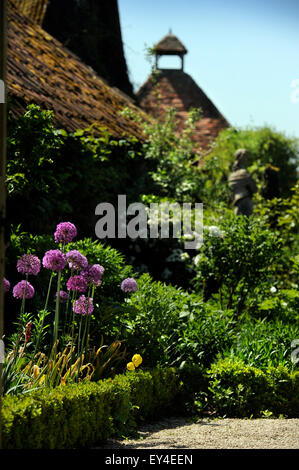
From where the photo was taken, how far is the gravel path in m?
5.05

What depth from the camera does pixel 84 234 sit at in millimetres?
10531

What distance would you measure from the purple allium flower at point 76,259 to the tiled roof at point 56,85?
13.4 feet

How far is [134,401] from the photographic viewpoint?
603 centimetres

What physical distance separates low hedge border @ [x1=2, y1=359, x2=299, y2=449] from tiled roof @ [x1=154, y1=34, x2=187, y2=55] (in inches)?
902

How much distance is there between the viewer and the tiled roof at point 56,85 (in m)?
10.3

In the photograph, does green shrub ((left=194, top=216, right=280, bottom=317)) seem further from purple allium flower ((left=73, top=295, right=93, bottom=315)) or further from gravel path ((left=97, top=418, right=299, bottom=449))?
purple allium flower ((left=73, top=295, right=93, bottom=315))

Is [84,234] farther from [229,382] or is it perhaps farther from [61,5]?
[61,5]

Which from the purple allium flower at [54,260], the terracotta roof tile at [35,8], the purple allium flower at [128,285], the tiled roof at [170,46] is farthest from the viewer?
the tiled roof at [170,46]

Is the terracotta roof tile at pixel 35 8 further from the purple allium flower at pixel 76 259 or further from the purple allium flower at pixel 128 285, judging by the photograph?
the purple allium flower at pixel 76 259

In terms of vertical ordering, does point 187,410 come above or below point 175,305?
below

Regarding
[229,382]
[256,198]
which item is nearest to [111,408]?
[229,382]

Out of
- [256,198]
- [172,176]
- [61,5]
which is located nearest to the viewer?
[172,176]

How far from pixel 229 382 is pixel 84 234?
4716mm

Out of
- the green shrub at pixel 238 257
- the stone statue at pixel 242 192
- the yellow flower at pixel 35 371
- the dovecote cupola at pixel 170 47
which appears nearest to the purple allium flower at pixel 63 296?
the yellow flower at pixel 35 371
